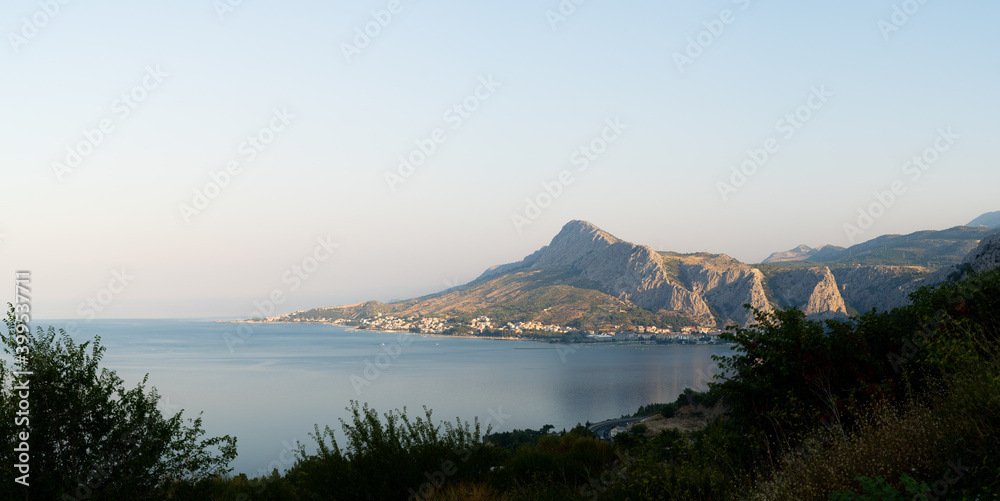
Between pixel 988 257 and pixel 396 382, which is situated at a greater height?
pixel 988 257

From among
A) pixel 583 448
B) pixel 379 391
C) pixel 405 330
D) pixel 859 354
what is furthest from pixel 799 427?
pixel 405 330

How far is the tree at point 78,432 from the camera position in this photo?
8.41m

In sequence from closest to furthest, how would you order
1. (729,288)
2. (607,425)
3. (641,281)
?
(607,425)
(729,288)
(641,281)

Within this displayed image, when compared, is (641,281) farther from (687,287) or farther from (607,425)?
(607,425)

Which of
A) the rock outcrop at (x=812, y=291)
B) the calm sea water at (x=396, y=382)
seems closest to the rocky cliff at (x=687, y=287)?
the rock outcrop at (x=812, y=291)

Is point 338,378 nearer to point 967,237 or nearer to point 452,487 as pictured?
point 452,487

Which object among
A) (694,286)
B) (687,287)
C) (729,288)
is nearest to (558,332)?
(687,287)

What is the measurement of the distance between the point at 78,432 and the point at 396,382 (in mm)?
75247

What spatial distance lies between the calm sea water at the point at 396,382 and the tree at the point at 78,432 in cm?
3011

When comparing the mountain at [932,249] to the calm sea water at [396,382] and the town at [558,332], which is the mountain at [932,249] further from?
the calm sea water at [396,382]

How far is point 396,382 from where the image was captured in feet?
268

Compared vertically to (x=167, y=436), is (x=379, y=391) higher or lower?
lower

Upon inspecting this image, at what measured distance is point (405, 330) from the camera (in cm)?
18288

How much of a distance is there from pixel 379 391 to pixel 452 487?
69.1m
